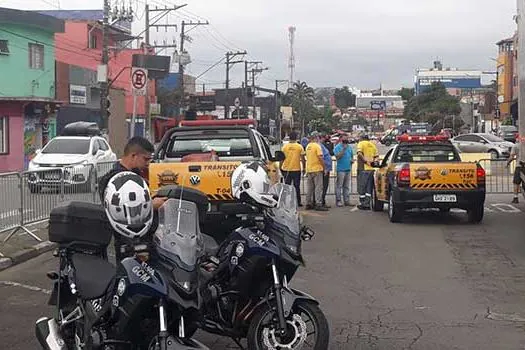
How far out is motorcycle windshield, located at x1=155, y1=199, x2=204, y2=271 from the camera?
4805mm

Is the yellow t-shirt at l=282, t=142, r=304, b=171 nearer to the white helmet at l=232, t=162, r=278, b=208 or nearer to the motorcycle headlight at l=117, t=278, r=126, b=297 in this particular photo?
the white helmet at l=232, t=162, r=278, b=208

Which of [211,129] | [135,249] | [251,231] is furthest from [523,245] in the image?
[135,249]

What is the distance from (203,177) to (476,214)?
629 centimetres

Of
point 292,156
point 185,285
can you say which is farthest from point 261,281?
point 292,156

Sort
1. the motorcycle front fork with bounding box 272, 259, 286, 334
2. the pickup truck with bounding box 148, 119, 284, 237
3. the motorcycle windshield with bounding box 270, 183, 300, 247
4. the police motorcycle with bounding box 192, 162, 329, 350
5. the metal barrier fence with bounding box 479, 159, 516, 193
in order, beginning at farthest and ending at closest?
1. the metal barrier fence with bounding box 479, 159, 516, 193
2. the pickup truck with bounding box 148, 119, 284, 237
3. the motorcycle windshield with bounding box 270, 183, 300, 247
4. the police motorcycle with bounding box 192, 162, 329, 350
5. the motorcycle front fork with bounding box 272, 259, 286, 334

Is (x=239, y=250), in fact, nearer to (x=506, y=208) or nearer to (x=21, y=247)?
(x=21, y=247)

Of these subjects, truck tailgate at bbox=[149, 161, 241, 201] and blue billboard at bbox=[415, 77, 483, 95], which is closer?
truck tailgate at bbox=[149, 161, 241, 201]

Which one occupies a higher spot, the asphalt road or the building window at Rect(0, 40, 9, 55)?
the building window at Rect(0, 40, 9, 55)

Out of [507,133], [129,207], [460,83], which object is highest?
[460,83]

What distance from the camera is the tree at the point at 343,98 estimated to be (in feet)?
554

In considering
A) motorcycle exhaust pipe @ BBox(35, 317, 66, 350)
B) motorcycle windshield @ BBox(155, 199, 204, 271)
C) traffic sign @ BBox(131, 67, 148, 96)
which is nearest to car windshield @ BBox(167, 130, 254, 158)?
traffic sign @ BBox(131, 67, 148, 96)

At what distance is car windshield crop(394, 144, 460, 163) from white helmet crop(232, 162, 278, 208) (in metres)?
10.3

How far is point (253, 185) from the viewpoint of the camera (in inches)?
228

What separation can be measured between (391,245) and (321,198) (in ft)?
17.6
